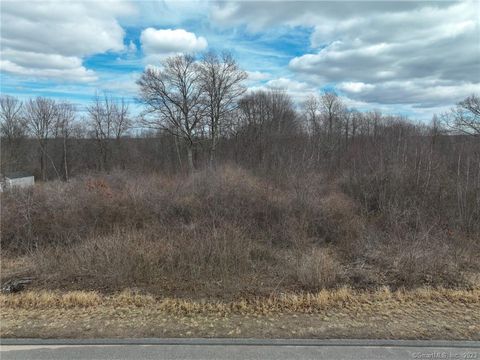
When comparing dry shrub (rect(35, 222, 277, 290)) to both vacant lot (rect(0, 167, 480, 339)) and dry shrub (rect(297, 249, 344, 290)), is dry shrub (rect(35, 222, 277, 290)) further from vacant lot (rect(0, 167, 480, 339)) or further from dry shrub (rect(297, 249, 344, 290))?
dry shrub (rect(297, 249, 344, 290))

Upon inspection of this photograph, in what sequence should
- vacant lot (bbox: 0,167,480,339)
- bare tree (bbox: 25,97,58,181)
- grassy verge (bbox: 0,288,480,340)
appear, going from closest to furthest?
1. grassy verge (bbox: 0,288,480,340)
2. vacant lot (bbox: 0,167,480,339)
3. bare tree (bbox: 25,97,58,181)

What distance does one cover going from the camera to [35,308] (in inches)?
228

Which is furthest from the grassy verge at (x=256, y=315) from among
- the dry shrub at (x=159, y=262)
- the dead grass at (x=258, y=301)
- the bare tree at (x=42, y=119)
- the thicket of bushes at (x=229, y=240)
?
the bare tree at (x=42, y=119)

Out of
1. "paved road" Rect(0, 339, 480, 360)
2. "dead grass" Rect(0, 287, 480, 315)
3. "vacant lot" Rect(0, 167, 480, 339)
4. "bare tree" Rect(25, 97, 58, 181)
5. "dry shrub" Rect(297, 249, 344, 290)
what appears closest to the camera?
"paved road" Rect(0, 339, 480, 360)

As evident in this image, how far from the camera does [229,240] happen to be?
8.92 metres

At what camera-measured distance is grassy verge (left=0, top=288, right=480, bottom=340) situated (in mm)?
4723

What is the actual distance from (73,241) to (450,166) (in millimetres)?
14450

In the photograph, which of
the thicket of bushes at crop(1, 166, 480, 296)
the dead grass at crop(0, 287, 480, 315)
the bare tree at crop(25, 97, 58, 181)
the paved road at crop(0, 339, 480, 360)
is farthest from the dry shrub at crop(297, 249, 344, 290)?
the bare tree at crop(25, 97, 58, 181)

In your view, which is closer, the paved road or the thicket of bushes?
the paved road

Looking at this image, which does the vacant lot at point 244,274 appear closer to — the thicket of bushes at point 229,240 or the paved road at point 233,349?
the thicket of bushes at point 229,240

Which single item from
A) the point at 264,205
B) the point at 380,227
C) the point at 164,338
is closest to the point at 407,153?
the point at 380,227

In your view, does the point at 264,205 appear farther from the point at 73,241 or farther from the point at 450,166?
the point at 450,166

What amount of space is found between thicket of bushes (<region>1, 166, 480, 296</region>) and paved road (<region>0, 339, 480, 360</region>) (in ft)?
7.08

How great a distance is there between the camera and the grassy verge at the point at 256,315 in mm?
4723
